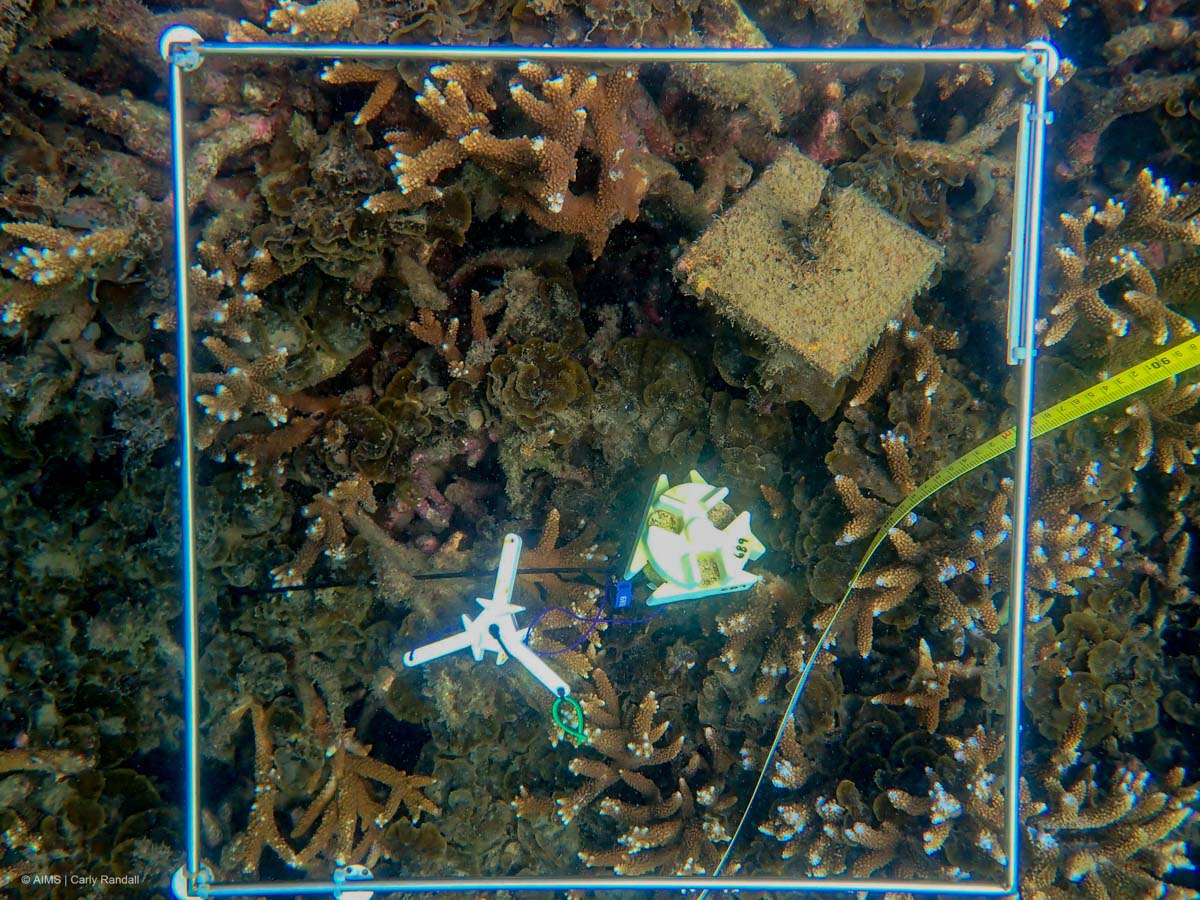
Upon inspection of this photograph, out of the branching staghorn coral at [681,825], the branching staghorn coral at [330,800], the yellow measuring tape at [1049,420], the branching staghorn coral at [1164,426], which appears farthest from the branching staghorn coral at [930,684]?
the branching staghorn coral at [330,800]

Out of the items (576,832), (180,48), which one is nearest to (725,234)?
(180,48)

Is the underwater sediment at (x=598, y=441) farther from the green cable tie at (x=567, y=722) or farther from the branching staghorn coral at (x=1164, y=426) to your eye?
the green cable tie at (x=567, y=722)

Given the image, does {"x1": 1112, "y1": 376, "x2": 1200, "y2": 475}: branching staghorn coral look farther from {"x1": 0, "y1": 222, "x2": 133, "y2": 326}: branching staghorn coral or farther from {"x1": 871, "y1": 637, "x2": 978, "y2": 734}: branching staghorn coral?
{"x1": 0, "y1": 222, "x2": 133, "y2": 326}: branching staghorn coral

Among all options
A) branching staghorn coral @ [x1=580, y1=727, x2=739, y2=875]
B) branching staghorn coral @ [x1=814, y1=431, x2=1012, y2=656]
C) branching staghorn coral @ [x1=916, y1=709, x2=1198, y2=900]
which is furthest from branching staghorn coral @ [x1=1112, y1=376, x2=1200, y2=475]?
branching staghorn coral @ [x1=580, y1=727, x2=739, y2=875]

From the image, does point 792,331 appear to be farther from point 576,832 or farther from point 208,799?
point 208,799

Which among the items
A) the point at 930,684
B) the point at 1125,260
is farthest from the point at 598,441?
the point at 1125,260

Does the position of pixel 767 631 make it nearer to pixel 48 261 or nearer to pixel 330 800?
pixel 330 800

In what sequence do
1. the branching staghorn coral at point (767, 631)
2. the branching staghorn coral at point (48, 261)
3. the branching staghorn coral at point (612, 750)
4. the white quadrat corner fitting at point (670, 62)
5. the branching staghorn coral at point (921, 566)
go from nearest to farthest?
the white quadrat corner fitting at point (670, 62), the branching staghorn coral at point (48, 261), the branching staghorn coral at point (921, 566), the branching staghorn coral at point (767, 631), the branching staghorn coral at point (612, 750)
